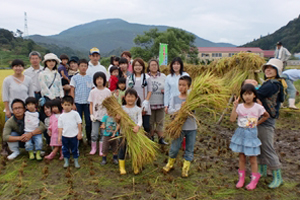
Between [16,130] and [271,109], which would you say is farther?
[16,130]

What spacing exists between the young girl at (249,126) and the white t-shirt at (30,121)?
337 centimetres

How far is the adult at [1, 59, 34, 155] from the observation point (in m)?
3.81

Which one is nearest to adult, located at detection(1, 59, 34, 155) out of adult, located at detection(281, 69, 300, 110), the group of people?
the group of people

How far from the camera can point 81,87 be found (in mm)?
4016

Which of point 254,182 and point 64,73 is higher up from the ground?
point 64,73

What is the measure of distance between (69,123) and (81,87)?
848 millimetres

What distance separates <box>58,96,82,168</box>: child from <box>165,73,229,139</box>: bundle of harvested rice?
1.54 metres

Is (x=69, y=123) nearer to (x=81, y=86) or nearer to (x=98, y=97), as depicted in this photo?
(x=98, y=97)

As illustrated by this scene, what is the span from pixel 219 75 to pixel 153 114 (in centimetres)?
277

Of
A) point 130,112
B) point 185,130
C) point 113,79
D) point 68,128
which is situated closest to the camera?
point 185,130

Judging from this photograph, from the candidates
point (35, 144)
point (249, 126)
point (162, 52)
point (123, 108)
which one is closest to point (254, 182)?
point (249, 126)

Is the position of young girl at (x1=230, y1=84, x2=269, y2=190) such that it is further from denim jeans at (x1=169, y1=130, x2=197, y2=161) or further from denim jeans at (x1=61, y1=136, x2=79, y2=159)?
denim jeans at (x1=61, y1=136, x2=79, y2=159)

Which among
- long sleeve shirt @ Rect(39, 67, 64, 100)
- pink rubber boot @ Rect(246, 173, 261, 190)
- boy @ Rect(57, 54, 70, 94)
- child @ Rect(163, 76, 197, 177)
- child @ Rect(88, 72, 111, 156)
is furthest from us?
boy @ Rect(57, 54, 70, 94)

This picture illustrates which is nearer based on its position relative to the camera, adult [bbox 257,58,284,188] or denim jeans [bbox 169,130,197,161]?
adult [bbox 257,58,284,188]
